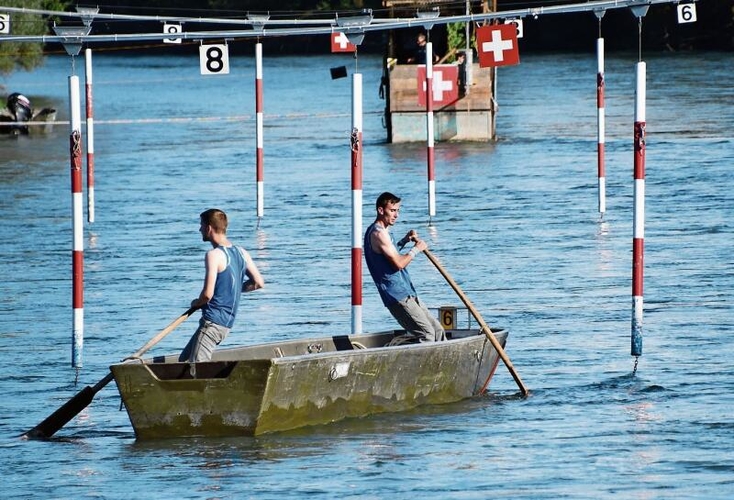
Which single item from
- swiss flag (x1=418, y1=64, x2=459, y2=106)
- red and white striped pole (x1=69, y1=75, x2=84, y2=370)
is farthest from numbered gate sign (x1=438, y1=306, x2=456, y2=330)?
swiss flag (x1=418, y1=64, x2=459, y2=106)

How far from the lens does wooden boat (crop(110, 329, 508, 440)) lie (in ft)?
45.2

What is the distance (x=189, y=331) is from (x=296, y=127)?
98.0ft

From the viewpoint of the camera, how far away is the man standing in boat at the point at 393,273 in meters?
15.5

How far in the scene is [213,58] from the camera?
21.6 metres

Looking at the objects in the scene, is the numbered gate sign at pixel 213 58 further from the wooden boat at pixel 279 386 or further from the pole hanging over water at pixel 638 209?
the wooden boat at pixel 279 386

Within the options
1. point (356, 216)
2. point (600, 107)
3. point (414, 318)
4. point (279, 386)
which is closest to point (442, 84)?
point (600, 107)

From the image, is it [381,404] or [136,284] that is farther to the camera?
[136,284]

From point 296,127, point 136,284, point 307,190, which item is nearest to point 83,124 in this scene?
point 296,127

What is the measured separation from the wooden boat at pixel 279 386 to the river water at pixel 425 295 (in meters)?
0.15

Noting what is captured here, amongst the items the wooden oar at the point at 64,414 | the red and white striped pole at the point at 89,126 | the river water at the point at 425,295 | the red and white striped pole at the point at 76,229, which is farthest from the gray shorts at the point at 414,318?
the red and white striped pole at the point at 89,126

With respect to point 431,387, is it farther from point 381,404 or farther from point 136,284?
point 136,284

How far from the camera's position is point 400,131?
4012 centimetres

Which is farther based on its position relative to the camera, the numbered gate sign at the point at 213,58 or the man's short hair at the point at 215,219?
the numbered gate sign at the point at 213,58

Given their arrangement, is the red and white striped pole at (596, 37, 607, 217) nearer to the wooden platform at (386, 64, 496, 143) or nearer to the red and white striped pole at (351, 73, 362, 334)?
the red and white striped pole at (351, 73, 362, 334)
